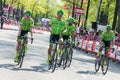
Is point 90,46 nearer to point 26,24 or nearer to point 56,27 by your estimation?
point 56,27

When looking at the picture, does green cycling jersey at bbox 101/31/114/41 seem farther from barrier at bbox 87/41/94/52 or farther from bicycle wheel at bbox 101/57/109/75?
barrier at bbox 87/41/94/52

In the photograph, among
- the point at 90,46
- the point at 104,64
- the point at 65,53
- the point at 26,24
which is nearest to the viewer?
the point at 26,24

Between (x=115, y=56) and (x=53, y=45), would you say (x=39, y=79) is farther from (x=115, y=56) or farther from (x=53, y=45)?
(x=115, y=56)

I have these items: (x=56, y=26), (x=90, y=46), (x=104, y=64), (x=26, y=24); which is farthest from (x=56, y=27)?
(x=90, y=46)

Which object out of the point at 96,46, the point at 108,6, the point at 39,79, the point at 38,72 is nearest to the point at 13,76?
the point at 39,79

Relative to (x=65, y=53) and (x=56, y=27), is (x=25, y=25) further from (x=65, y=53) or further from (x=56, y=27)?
(x=65, y=53)

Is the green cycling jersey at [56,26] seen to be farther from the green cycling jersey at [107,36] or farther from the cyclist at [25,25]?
the green cycling jersey at [107,36]

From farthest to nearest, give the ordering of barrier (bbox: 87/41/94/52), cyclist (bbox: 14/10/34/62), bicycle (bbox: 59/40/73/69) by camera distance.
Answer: barrier (bbox: 87/41/94/52)
bicycle (bbox: 59/40/73/69)
cyclist (bbox: 14/10/34/62)

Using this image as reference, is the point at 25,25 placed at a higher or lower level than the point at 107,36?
higher

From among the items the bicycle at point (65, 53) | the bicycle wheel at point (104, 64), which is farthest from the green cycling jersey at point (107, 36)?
the bicycle at point (65, 53)

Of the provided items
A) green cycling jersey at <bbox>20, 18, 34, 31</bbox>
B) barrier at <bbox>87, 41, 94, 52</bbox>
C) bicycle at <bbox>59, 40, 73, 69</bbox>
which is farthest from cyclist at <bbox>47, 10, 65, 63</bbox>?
barrier at <bbox>87, 41, 94, 52</bbox>

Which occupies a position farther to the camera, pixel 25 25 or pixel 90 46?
pixel 90 46

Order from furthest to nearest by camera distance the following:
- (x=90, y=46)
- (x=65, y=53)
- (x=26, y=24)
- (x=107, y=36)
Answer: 1. (x=90, y=46)
2. (x=107, y=36)
3. (x=65, y=53)
4. (x=26, y=24)

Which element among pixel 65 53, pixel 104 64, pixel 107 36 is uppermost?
pixel 107 36
